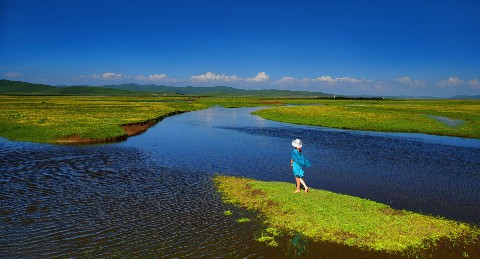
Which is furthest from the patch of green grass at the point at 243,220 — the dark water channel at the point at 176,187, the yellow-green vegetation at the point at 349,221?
the yellow-green vegetation at the point at 349,221

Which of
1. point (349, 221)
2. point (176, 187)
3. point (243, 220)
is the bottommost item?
point (176, 187)

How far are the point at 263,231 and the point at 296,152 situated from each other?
582cm

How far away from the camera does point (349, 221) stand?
15.5 m

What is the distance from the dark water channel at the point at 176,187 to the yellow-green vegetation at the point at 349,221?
1.50 metres

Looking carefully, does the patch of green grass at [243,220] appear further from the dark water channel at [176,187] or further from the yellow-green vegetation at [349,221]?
the yellow-green vegetation at [349,221]

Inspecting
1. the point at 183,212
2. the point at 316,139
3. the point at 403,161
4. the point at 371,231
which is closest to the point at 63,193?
the point at 183,212

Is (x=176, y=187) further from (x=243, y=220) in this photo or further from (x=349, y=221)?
(x=349, y=221)

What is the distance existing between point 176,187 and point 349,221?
1135 centimetres

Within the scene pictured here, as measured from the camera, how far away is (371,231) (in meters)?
14.6

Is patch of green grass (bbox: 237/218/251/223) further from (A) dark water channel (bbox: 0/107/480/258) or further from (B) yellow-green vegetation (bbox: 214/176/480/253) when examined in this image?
(B) yellow-green vegetation (bbox: 214/176/480/253)

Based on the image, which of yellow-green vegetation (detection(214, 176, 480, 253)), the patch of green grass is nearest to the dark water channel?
the patch of green grass

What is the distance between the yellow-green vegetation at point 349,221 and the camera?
45.7ft

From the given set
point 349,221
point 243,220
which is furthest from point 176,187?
point 349,221

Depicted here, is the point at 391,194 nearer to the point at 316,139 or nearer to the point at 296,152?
the point at 296,152
